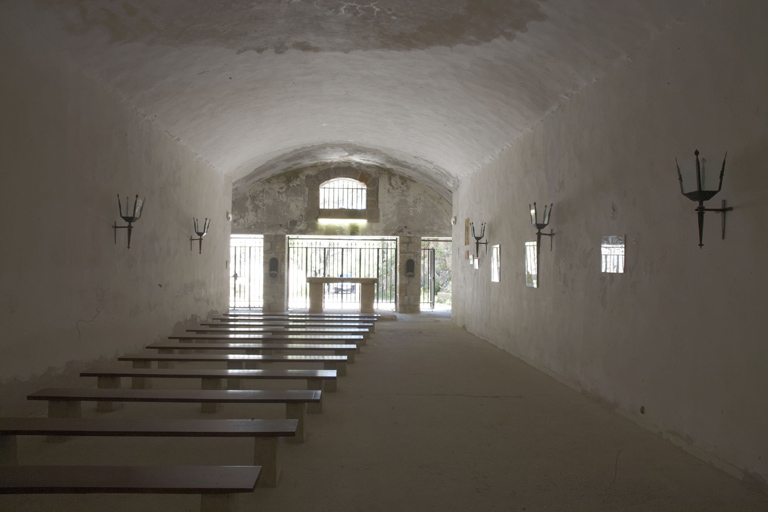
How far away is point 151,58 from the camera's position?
5.26 m

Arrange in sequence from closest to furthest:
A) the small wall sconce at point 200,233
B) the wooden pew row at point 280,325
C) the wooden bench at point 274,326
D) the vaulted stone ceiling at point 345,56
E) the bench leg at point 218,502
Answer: the bench leg at point 218,502 → the vaulted stone ceiling at point 345,56 → the wooden bench at point 274,326 → the wooden pew row at point 280,325 → the small wall sconce at point 200,233

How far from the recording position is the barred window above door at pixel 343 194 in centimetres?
1463

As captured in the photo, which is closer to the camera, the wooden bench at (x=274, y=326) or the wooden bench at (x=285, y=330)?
the wooden bench at (x=285, y=330)

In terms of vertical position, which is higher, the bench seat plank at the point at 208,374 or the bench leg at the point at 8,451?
the bench seat plank at the point at 208,374

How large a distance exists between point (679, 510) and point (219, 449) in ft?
8.33

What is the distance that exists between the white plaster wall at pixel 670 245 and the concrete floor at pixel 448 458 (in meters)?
0.33

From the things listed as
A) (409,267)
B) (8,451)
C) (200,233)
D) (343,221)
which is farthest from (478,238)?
(8,451)

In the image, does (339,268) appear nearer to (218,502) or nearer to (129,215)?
(129,215)

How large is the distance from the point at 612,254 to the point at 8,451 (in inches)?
171

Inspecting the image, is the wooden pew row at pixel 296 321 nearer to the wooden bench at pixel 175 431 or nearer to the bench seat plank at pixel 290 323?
the bench seat plank at pixel 290 323

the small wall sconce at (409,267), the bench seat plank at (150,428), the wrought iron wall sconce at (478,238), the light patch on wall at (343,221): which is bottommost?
the bench seat plank at (150,428)

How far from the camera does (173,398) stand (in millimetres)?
3721

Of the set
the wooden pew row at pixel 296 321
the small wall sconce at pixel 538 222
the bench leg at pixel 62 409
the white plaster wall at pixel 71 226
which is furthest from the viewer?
the wooden pew row at pixel 296 321

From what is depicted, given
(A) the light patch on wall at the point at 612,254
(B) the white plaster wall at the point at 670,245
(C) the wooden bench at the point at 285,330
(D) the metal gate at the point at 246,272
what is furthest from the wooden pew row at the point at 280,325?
(D) the metal gate at the point at 246,272
